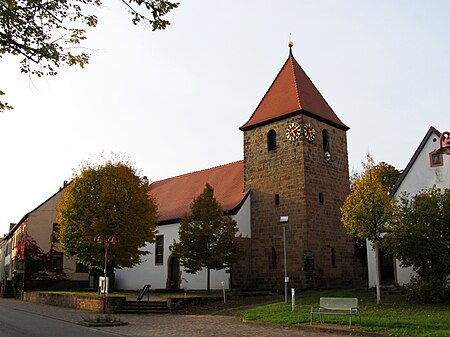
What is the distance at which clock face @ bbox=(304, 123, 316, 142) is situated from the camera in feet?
93.5

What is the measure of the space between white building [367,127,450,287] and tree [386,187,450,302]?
3017mm

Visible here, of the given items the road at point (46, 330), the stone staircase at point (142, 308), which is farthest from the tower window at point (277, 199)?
the road at point (46, 330)

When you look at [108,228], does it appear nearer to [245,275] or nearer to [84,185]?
[84,185]

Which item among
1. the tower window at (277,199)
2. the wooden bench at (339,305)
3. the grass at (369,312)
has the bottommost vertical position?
the grass at (369,312)

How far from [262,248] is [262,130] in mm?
7510

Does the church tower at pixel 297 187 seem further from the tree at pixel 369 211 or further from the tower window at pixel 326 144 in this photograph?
the tree at pixel 369 211

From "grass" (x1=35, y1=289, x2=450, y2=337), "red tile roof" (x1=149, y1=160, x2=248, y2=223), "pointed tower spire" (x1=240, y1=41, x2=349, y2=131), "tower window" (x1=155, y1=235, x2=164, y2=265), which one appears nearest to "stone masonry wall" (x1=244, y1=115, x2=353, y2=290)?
"pointed tower spire" (x1=240, y1=41, x2=349, y2=131)

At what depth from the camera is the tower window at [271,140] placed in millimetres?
30094

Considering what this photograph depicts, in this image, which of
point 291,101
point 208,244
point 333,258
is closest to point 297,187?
point 333,258

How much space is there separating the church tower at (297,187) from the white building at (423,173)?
15.6 feet

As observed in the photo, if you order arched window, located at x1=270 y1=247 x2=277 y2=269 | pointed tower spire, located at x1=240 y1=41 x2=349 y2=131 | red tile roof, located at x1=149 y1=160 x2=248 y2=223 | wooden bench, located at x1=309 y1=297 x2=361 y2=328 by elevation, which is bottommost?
wooden bench, located at x1=309 y1=297 x2=361 y2=328

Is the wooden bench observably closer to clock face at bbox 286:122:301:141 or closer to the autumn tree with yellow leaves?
the autumn tree with yellow leaves

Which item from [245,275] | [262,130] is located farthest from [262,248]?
[262,130]

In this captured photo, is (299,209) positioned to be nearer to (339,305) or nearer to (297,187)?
(297,187)
